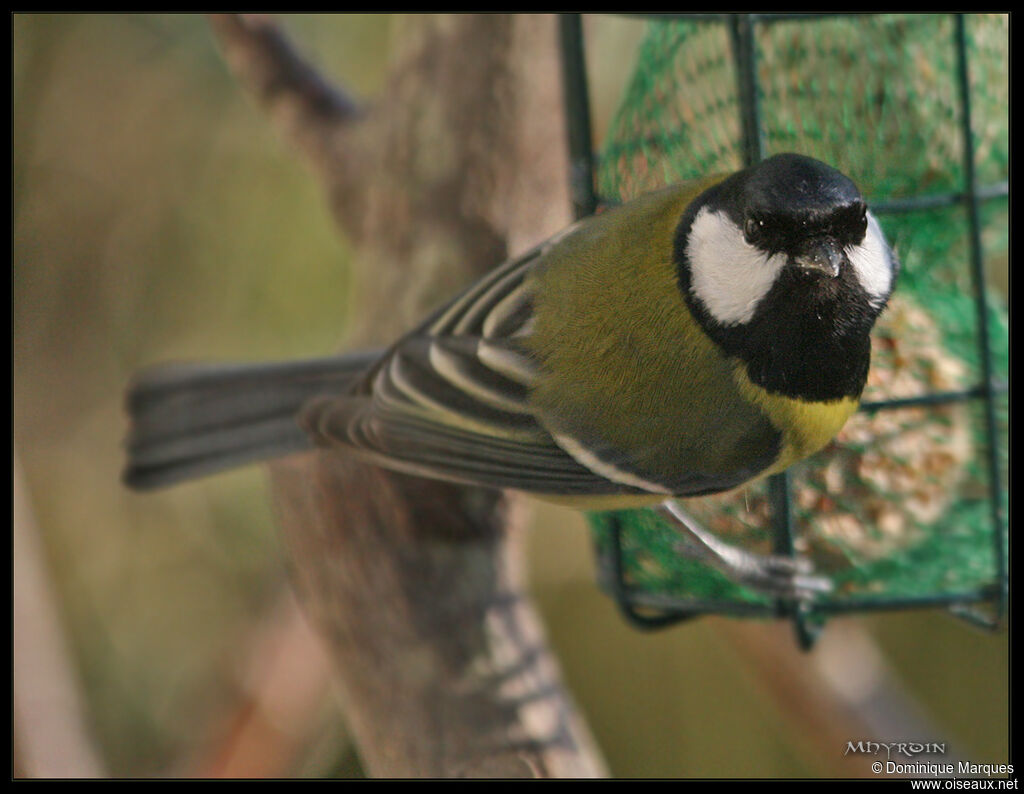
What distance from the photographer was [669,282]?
175 cm

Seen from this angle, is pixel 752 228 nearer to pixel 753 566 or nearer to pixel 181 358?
pixel 753 566

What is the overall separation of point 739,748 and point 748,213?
Result: 222 centimetres

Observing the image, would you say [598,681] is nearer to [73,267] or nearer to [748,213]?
[73,267]

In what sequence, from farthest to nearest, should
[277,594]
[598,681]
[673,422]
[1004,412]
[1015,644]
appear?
[598,681] < [277,594] < [1015,644] < [1004,412] < [673,422]

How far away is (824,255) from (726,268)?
6.3 inches

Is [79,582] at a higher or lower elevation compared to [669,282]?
lower

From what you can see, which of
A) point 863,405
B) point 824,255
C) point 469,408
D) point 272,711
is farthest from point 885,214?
point 272,711

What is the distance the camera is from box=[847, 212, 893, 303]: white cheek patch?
158 cm

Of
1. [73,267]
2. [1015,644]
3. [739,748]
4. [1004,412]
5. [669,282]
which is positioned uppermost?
[73,267]

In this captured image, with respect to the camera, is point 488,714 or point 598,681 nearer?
point 488,714

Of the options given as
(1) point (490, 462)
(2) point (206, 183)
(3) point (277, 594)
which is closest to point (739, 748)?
(3) point (277, 594)

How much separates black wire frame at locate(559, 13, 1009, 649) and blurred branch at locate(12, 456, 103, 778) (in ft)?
3.07

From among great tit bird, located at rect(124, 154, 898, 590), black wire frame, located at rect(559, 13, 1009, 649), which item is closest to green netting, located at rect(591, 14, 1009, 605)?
black wire frame, located at rect(559, 13, 1009, 649)

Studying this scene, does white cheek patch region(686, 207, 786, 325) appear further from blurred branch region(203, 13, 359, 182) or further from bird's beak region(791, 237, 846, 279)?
blurred branch region(203, 13, 359, 182)
